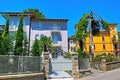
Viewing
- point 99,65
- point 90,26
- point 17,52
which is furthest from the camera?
point 90,26

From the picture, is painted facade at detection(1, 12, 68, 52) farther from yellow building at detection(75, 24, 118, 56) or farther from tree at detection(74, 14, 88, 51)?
yellow building at detection(75, 24, 118, 56)

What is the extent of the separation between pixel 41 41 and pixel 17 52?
14.5 metres

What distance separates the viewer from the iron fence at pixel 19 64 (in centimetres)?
1416

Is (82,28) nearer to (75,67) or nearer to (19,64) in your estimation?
(75,67)

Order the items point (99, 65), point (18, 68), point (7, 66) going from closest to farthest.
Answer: point (7, 66) → point (18, 68) → point (99, 65)

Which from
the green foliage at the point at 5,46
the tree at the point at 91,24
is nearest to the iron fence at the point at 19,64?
the green foliage at the point at 5,46

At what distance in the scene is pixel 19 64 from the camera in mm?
→ 15570

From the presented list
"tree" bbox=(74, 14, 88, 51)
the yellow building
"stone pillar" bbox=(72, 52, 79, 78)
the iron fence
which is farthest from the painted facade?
the iron fence

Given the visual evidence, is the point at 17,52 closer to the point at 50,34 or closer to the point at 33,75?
the point at 33,75

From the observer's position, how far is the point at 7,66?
14.4m

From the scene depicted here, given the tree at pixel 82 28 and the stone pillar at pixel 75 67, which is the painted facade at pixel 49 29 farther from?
the stone pillar at pixel 75 67

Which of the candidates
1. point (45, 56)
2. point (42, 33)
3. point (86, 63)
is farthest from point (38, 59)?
point (42, 33)

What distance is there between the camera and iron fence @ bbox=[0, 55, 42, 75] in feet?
46.5

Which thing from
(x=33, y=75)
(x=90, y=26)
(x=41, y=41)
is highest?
(x=90, y=26)
